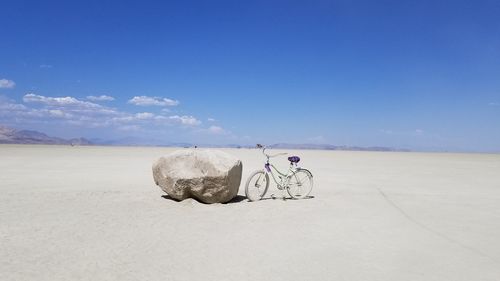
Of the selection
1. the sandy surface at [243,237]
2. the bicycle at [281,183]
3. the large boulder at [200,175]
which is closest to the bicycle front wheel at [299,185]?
the bicycle at [281,183]

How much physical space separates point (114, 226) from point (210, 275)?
3134 millimetres

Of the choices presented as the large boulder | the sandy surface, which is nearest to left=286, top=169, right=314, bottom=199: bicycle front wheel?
the sandy surface

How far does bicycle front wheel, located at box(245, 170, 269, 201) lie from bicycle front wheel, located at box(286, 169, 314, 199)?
0.68 meters

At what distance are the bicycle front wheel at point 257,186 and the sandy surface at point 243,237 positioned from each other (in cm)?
26

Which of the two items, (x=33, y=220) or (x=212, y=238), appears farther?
(x=33, y=220)

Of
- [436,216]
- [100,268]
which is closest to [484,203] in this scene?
[436,216]

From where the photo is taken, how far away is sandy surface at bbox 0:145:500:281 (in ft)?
17.6

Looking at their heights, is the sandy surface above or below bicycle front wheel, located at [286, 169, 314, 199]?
below

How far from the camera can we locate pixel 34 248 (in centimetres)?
616

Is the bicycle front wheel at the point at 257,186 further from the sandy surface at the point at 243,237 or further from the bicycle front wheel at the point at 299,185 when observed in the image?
the bicycle front wheel at the point at 299,185

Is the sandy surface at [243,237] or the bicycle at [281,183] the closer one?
the sandy surface at [243,237]

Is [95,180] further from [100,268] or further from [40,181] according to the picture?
[100,268]

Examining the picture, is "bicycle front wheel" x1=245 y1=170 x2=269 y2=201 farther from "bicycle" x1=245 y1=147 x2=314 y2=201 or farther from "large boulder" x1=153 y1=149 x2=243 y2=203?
"large boulder" x1=153 y1=149 x2=243 y2=203

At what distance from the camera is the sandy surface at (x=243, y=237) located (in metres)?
5.38
